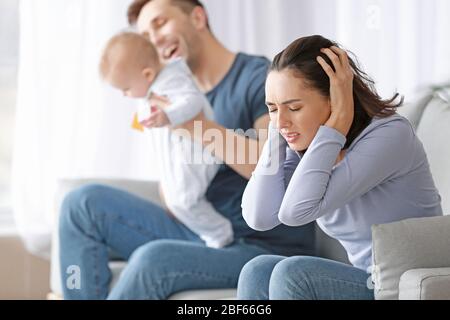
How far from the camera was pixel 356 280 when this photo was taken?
1049 millimetres

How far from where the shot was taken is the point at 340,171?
3.31ft

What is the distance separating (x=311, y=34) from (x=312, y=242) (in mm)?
567

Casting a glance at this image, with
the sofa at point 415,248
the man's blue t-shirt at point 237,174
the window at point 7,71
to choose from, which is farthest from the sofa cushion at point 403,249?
the window at point 7,71

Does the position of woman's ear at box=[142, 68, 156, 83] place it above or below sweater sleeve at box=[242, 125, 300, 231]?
above

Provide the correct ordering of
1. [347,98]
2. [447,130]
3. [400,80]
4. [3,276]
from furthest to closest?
1. [3,276]
2. [400,80]
3. [447,130]
4. [347,98]

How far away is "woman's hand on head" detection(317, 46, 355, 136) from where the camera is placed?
955 millimetres

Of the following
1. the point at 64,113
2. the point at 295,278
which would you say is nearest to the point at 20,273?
the point at 64,113

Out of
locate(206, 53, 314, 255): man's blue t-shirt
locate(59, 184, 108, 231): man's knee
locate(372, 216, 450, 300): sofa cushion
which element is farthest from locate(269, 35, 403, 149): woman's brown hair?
locate(59, 184, 108, 231): man's knee

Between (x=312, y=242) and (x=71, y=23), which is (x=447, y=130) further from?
(x=71, y=23)

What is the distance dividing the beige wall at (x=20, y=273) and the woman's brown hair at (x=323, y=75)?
4.78ft

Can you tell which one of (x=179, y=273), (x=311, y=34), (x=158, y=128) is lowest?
(x=179, y=273)

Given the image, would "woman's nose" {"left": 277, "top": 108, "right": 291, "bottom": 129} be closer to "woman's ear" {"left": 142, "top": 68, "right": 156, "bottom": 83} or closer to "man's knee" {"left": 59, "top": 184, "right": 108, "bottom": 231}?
"woman's ear" {"left": 142, "top": 68, "right": 156, "bottom": 83}

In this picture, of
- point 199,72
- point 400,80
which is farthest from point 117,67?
point 400,80

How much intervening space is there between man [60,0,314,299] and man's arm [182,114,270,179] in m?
0.12
